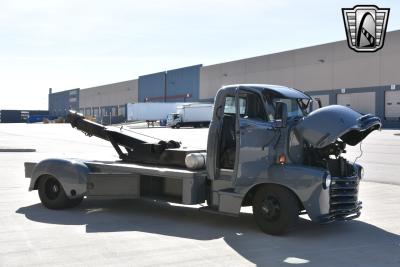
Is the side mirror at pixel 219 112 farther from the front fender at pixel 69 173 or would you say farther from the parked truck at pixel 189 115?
the parked truck at pixel 189 115

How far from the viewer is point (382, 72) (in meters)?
52.9

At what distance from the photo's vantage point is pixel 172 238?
705 cm

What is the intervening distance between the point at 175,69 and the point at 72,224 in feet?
279

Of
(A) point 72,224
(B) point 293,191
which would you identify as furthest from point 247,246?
(A) point 72,224

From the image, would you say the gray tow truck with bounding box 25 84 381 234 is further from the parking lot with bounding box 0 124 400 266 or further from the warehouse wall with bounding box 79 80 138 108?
the warehouse wall with bounding box 79 80 138 108

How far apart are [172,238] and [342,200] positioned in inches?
95.8

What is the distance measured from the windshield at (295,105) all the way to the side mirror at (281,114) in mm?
138

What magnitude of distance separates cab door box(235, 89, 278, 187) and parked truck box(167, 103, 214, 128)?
54.6m

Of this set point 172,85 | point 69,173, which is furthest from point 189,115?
point 69,173

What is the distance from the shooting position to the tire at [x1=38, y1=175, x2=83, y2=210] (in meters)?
9.05

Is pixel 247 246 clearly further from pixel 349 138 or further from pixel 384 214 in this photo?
pixel 384 214

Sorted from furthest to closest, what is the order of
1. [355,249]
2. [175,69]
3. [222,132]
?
[175,69] → [222,132] → [355,249]

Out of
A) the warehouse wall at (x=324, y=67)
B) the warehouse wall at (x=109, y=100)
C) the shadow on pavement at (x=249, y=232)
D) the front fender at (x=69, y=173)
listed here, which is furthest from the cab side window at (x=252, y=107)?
the warehouse wall at (x=109, y=100)

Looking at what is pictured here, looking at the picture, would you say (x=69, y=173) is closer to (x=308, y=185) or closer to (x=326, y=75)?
(x=308, y=185)
